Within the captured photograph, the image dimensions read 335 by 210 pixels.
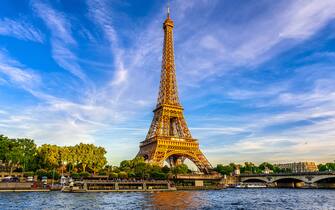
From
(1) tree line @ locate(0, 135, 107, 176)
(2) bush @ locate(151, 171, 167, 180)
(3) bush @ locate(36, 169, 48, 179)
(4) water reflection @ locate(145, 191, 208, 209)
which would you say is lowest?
(4) water reflection @ locate(145, 191, 208, 209)

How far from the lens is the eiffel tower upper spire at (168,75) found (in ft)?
398

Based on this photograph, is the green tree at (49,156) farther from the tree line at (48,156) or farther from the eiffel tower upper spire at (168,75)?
the eiffel tower upper spire at (168,75)

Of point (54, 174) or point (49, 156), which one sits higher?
point (49, 156)

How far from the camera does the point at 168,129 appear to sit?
377 ft

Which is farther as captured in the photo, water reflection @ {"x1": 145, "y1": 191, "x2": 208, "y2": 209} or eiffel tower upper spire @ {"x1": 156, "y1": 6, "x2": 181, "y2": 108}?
eiffel tower upper spire @ {"x1": 156, "y1": 6, "x2": 181, "y2": 108}

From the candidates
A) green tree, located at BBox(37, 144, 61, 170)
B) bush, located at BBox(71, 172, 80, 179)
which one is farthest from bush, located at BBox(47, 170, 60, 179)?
bush, located at BBox(71, 172, 80, 179)

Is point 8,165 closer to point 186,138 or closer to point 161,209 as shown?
point 186,138

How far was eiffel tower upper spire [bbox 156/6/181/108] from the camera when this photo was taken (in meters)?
121

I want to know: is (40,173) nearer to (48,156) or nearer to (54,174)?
(54,174)

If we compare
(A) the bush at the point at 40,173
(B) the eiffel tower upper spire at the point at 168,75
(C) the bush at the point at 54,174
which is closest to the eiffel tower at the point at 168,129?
(B) the eiffel tower upper spire at the point at 168,75

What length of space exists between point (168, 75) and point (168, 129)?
21423mm

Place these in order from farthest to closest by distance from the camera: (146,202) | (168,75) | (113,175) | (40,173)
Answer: (168,75), (113,175), (40,173), (146,202)

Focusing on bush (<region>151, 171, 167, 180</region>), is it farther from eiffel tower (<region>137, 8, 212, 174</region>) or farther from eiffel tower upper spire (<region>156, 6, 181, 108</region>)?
eiffel tower upper spire (<region>156, 6, 181, 108</region>)

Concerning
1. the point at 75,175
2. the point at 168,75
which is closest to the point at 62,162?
the point at 75,175
